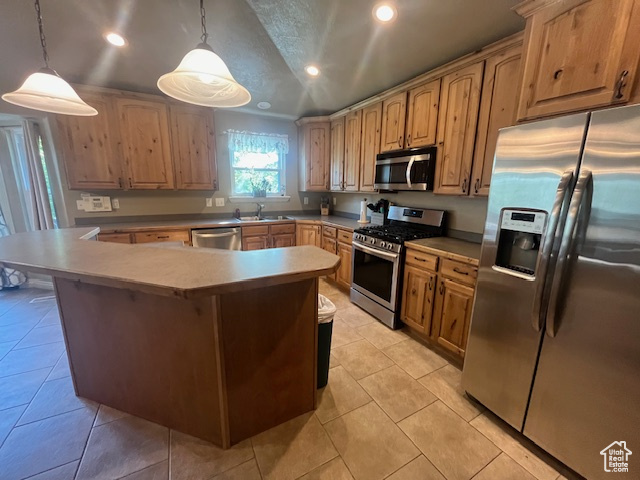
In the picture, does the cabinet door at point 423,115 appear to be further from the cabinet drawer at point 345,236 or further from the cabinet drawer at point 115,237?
the cabinet drawer at point 115,237

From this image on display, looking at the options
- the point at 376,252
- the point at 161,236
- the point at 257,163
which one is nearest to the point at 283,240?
the point at 257,163

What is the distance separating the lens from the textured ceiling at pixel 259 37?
6.52ft

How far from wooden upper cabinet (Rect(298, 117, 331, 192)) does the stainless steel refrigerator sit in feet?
9.56

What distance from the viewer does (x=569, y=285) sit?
49.2 inches

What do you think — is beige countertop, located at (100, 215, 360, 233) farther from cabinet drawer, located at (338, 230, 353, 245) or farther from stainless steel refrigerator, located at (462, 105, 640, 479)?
stainless steel refrigerator, located at (462, 105, 640, 479)

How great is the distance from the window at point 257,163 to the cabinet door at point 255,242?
2.95 feet

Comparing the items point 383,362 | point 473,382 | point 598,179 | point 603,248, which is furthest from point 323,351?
point 598,179

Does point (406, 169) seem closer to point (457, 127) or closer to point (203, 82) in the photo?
point (457, 127)

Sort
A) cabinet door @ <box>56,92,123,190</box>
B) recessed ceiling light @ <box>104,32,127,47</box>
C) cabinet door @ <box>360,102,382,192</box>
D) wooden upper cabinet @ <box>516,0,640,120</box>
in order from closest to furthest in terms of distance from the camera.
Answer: wooden upper cabinet @ <box>516,0,640,120</box>, recessed ceiling light @ <box>104,32,127,47</box>, cabinet door @ <box>56,92,123,190</box>, cabinet door @ <box>360,102,382,192</box>

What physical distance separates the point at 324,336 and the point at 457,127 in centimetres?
211

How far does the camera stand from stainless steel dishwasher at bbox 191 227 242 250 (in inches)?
133

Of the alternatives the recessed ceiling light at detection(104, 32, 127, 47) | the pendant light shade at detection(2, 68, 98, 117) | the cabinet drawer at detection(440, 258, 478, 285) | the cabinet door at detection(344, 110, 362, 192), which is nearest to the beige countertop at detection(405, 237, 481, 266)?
the cabinet drawer at detection(440, 258, 478, 285)

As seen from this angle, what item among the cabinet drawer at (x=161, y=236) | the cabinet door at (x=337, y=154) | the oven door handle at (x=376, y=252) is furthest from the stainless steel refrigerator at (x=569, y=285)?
the cabinet drawer at (x=161, y=236)

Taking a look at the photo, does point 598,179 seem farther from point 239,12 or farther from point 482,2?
point 239,12
